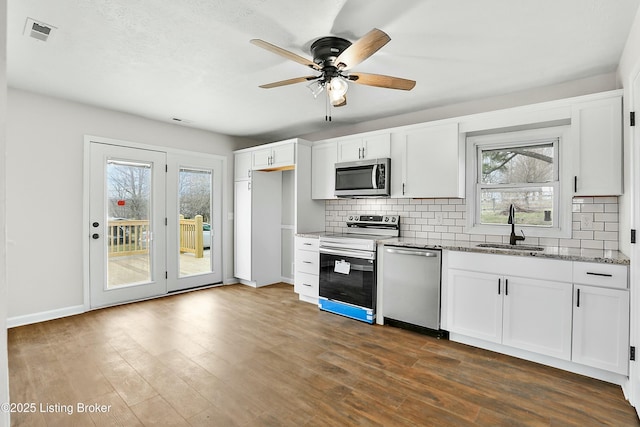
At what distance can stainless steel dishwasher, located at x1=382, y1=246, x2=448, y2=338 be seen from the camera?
3207 millimetres

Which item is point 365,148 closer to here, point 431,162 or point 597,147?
point 431,162

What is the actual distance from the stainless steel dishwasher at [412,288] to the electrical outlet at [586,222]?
1279 millimetres

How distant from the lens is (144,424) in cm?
190

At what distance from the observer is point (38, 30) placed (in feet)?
7.36

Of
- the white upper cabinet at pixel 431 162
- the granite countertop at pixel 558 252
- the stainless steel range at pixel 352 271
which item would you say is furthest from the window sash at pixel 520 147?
the stainless steel range at pixel 352 271

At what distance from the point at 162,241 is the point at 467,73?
14.1 ft

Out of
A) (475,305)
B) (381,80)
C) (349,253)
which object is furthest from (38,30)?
(475,305)

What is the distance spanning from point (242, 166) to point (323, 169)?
1526 millimetres

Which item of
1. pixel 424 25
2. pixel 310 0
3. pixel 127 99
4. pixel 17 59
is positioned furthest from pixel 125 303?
pixel 424 25

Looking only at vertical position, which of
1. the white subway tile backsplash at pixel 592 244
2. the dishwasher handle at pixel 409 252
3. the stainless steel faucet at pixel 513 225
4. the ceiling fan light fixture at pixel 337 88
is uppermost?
the ceiling fan light fixture at pixel 337 88

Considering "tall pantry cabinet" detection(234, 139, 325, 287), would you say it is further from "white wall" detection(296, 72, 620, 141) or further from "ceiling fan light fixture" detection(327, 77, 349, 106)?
"ceiling fan light fixture" detection(327, 77, 349, 106)

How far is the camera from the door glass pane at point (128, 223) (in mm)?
4137

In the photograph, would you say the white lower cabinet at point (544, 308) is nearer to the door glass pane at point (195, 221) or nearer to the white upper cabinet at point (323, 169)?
the white upper cabinet at point (323, 169)

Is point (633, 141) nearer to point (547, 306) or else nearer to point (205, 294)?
point (547, 306)
